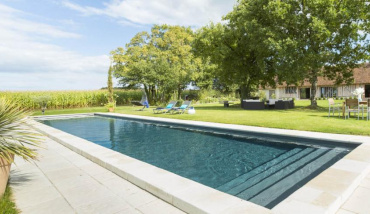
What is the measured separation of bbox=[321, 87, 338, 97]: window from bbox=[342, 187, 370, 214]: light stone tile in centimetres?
3860

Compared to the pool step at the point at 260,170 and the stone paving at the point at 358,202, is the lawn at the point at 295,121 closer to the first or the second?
the pool step at the point at 260,170

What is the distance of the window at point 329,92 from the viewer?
35.3 m

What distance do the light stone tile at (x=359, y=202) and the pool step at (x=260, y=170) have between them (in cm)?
163

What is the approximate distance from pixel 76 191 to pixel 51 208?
0.52 meters

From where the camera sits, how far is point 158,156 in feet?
21.0

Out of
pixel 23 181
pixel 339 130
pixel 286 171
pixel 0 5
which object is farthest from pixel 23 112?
pixel 0 5

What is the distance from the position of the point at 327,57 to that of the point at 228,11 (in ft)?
34.3

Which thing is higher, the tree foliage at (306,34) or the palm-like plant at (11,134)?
the tree foliage at (306,34)

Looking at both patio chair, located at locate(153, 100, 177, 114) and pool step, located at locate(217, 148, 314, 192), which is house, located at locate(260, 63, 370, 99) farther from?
pool step, located at locate(217, 148, 314, 192)

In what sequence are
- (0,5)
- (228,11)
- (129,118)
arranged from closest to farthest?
(0,5) → (129,118) → (228,11)

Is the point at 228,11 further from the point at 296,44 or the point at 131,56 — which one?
the point at 131,56

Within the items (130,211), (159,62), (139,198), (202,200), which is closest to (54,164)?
(139,198)

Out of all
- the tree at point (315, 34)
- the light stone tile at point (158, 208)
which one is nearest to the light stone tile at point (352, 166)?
the light stone tile at point (158, 208)

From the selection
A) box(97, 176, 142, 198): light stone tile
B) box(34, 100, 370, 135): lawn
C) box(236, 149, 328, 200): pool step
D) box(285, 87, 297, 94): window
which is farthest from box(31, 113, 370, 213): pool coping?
box(285, 87, 297, 94): window
